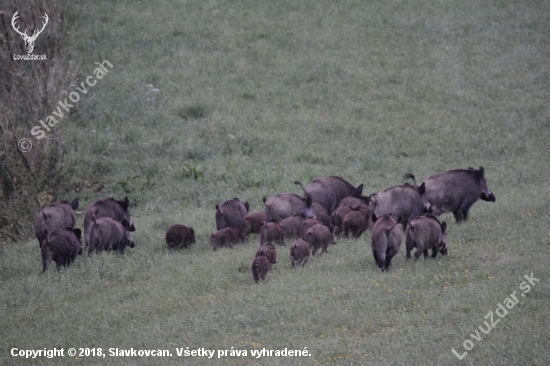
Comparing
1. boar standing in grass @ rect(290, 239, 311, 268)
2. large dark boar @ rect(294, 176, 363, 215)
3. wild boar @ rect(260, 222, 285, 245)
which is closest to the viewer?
boar standing in grass @ rect(290, 239, 311, 268)

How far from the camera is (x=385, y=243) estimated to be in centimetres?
948

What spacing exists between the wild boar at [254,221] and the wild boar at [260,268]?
7.84 ft

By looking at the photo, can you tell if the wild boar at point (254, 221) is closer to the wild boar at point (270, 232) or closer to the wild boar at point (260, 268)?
the wild boar at point (270, 232)

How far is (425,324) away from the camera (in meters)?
7.70

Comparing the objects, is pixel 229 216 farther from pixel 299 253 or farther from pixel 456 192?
pixel 456 192

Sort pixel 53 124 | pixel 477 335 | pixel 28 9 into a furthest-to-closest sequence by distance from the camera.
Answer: pixel 28 9
pixel 53 124
pixel 477 335

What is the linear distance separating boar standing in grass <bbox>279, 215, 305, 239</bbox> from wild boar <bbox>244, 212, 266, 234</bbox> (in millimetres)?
539

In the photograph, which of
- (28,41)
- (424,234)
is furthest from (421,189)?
(28,41)

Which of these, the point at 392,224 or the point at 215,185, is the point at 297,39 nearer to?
the point at 215,185

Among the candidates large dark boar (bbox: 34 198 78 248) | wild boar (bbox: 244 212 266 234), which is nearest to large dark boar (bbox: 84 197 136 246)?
large dark boar (bbox: 34 198 78 248)

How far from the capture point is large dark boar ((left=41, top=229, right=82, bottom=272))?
10391 mm

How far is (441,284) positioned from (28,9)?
1223 centimetres

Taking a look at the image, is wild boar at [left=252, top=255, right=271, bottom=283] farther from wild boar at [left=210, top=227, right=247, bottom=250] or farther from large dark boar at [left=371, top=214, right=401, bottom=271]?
wild boar at [left=210, top=227, right=247, bottom=250]

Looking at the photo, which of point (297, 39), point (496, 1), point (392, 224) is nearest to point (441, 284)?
point (392, 224)
